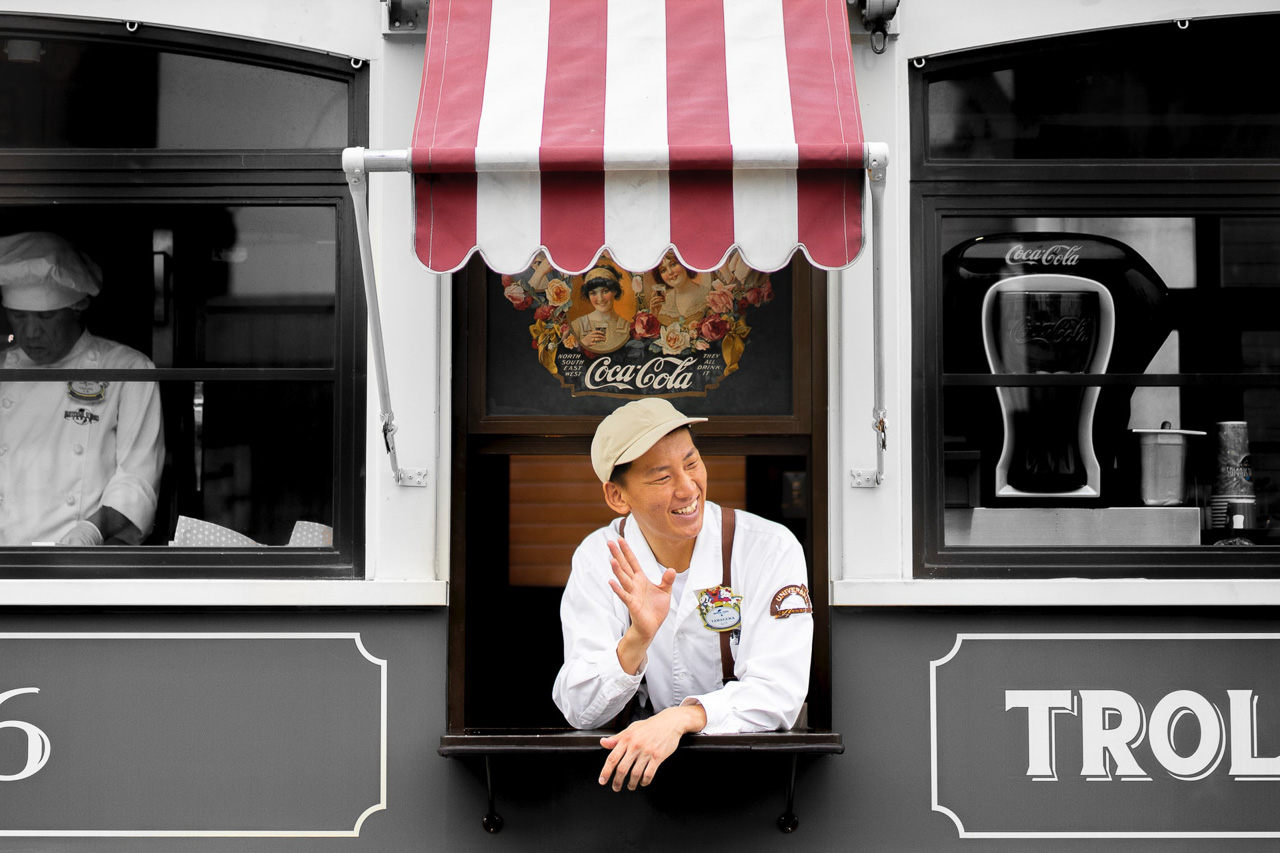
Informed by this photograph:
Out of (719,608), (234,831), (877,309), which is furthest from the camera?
(234,831)

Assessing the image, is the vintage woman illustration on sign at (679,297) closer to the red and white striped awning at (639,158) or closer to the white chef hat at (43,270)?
the red and white striped awning at (639,158)

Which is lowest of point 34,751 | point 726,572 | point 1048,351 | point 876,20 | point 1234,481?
point 34,751

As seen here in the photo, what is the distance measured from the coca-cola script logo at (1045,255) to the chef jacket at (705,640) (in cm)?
131

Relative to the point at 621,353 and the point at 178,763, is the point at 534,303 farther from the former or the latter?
the point at 178,763

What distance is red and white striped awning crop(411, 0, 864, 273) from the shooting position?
112 inches

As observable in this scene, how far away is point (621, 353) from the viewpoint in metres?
3.82

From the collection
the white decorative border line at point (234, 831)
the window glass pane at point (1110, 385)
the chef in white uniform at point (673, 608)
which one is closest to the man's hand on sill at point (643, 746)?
Answer: the chef in white uniform at point (673, 608)

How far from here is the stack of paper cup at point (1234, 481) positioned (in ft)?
12.5

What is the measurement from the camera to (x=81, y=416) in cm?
381

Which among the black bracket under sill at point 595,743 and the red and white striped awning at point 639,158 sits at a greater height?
the red and white striped awning at point 639,158

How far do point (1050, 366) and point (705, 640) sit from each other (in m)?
1.58

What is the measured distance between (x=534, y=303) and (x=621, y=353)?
357mm

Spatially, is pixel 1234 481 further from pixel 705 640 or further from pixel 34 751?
pixel 34 751

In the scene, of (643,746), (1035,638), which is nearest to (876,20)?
(1035,638)
